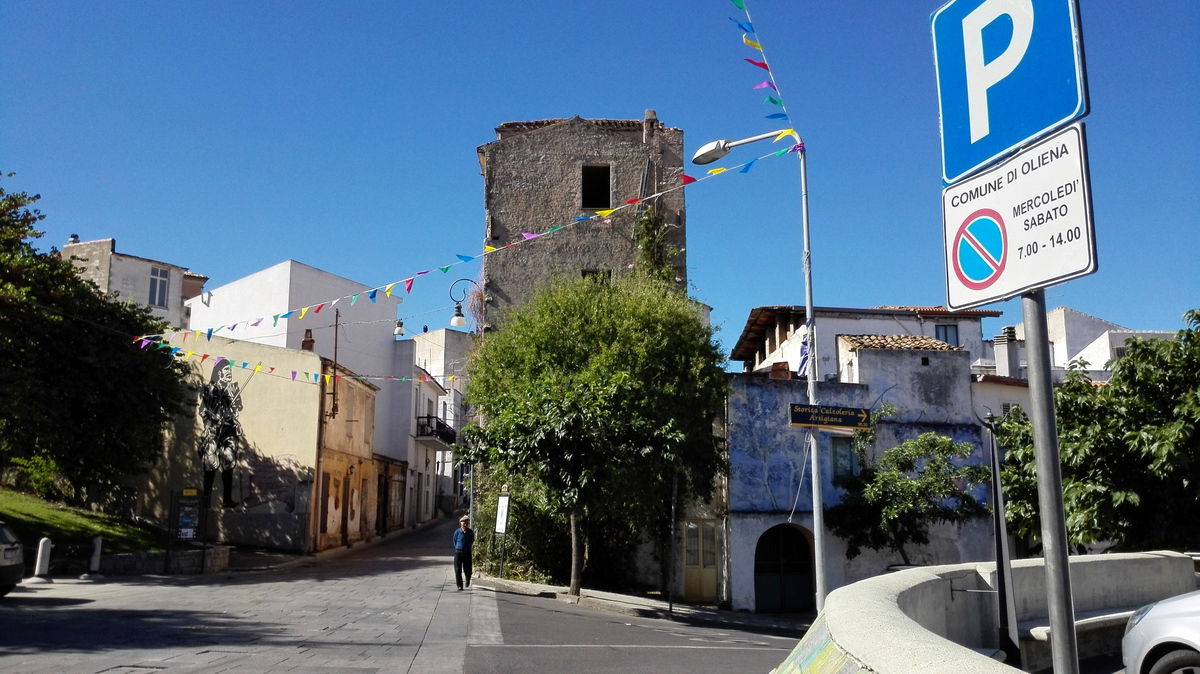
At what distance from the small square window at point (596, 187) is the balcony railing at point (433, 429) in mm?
20438

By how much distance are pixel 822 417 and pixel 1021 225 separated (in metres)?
13.7

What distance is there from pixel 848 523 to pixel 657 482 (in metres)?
6.73

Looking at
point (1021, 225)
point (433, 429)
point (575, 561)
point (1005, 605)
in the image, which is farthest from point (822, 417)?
point (433, 429)

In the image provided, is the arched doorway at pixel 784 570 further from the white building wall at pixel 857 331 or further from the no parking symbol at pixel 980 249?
the no parking symbol at pixel 980 249

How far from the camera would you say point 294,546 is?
102ft

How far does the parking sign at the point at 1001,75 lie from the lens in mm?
2887

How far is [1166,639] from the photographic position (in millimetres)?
6164

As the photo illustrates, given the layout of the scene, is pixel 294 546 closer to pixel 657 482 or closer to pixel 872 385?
pixel 657 482

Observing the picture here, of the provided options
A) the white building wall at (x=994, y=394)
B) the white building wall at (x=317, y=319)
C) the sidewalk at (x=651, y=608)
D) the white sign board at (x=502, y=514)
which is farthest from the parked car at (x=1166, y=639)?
the white building wall at (x=317, y=319)

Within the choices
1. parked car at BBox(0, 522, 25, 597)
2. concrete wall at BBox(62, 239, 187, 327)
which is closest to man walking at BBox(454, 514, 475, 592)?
parked car at BBox(0, 522, 25, 597)

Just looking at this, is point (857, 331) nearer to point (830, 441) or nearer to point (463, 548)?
point (830, 441)

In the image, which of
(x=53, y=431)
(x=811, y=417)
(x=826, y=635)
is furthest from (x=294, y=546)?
(x=826, y=635)

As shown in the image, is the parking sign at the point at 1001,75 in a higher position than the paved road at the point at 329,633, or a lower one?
higher

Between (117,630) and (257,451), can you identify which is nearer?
(117,630)
